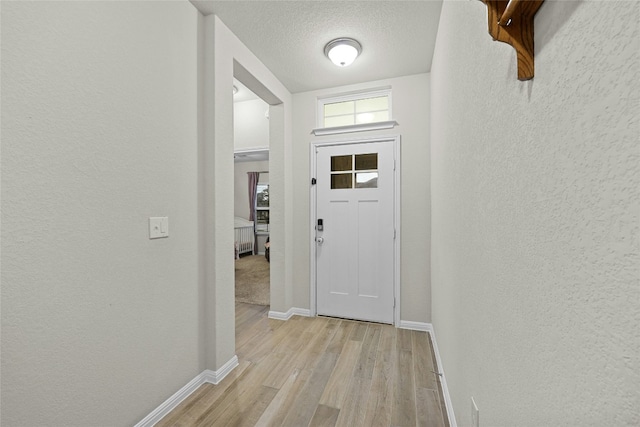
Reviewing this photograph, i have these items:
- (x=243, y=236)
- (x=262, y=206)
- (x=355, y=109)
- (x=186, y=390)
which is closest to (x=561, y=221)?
(x=186, y=390)

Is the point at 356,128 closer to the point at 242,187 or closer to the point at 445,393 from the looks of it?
the point at 445,393

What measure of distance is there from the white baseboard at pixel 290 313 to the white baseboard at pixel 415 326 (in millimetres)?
1003

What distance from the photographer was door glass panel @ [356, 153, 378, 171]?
2799 millimetres

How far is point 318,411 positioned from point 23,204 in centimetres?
172

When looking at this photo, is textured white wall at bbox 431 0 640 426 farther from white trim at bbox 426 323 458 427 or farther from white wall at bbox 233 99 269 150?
white wall at bbox 233 99 269 150

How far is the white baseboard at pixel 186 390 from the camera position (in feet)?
4.81

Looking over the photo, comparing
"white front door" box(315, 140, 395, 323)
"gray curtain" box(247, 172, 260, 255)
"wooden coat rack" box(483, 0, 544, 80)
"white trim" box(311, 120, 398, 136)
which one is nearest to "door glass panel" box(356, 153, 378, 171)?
"white front door" box(315, 140, 395, 323)

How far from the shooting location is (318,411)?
156 centimetres

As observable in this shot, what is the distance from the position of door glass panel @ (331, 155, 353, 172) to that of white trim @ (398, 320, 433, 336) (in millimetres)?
1680

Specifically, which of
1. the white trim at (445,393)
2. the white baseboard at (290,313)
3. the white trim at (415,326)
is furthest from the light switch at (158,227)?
the white trim at (415,326)

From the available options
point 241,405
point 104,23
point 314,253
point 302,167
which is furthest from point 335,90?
point 241,405

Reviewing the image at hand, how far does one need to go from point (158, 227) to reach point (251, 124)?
10.3 feet

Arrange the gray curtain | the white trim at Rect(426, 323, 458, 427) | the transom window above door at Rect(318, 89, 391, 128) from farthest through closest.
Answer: the gray curtain < the transom window above door at Rect(318, 89, 391, 128) < the white trim at Rect(426, 323, 458, 427)

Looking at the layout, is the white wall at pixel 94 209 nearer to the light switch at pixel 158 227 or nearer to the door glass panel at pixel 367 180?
the light switch at pixel 158 227
